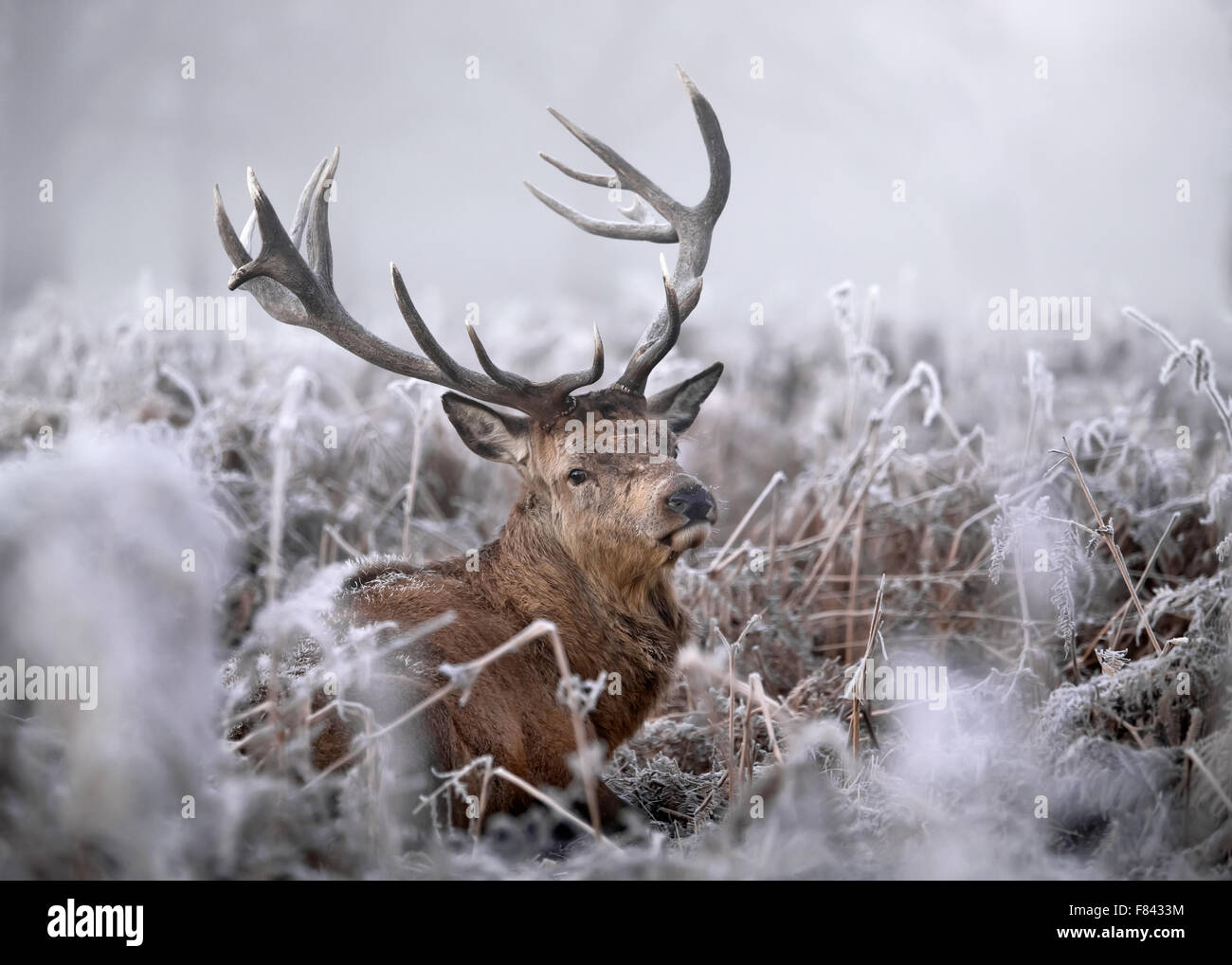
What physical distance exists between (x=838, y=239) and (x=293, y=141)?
717cm

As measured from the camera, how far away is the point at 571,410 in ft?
14.3

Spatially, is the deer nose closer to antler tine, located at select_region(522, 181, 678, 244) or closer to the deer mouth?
the deer mouth

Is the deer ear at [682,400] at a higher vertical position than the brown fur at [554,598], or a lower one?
higher

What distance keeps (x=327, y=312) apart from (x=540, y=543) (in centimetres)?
125

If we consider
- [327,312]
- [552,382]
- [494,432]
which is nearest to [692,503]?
[552,382]

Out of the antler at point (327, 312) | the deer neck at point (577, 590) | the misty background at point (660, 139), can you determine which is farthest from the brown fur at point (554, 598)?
the misty background at point (660, 139)

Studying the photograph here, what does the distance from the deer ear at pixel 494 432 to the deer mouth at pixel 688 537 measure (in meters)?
0.80

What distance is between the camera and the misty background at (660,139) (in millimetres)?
7879

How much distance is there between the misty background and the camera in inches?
310

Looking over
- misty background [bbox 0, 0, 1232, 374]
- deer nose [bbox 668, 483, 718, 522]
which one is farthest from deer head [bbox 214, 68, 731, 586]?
misty background [bbox 0, 0, 1232, 374]

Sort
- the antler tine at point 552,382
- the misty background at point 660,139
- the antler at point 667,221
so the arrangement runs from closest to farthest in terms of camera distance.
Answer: the antler tine at point 552,382 → the antler at point 667,221 → the misty background at point 660,139

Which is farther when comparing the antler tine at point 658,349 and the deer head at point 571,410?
the antler tine at point 658,349

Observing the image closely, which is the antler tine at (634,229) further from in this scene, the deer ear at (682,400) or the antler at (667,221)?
the deer ear at (682,400)
